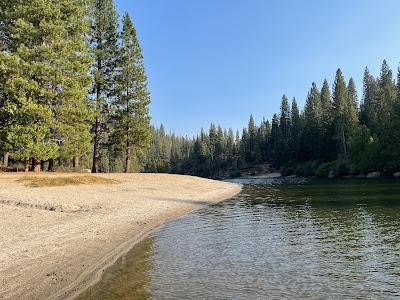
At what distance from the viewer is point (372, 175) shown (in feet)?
273

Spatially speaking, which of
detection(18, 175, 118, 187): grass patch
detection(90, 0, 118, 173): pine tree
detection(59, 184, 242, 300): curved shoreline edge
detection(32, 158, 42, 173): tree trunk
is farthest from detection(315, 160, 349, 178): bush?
detection(59, 184, 242, 300): curved shoreline edge

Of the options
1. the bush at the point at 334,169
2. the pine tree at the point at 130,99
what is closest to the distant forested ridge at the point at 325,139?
the bush at the point at 334,169

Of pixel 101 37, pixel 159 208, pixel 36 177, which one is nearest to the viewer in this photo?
pixel 159 208

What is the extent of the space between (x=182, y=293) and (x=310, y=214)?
50.6 feet

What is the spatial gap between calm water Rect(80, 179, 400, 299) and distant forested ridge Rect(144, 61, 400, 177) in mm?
72392

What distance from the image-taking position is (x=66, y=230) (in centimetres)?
1582

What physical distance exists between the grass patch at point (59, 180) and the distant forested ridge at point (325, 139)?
6570cm

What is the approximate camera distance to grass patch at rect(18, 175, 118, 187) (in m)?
31.1

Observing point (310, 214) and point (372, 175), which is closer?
point (310, 214)

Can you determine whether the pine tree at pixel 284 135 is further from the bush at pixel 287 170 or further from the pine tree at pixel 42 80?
the pine tree at pixel 42 80

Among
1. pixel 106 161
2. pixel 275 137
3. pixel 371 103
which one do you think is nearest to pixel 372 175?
pixel 371 103

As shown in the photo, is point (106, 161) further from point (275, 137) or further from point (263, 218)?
point (263, 218)

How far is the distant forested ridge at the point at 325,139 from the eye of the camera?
87.2 meters

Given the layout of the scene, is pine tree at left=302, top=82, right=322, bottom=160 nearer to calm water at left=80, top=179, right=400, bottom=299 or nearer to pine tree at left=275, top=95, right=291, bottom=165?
pine tree at left=275, top=95, right=291, bottom=165
